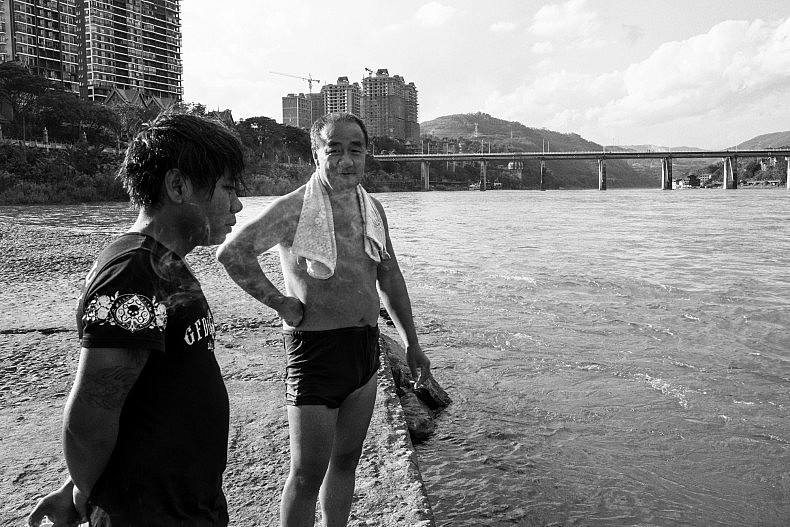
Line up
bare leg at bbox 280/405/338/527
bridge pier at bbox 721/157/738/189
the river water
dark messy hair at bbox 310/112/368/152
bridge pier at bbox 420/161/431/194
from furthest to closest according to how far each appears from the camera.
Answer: bridge pier at bbox 420/161/431/194 < bridge pier at bbox 721/157/738/189 < the river water < dark messy hair at bbox 310/112/368/152 < bare leg at bbox 280/405/338/527

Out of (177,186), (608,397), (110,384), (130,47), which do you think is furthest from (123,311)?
(130,47)

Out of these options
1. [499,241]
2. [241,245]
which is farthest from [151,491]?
[499,241]

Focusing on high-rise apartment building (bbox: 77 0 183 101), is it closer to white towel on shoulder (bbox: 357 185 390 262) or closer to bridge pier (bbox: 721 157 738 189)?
bridge pier (bbox: 721 157 738 189)

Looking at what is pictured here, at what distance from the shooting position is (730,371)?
23.6 ft

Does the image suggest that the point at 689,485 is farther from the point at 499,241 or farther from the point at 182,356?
the point at 499,241

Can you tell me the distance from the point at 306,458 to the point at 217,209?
1.20m

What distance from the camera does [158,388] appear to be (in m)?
1.57

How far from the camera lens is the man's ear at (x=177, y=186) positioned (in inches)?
64.6

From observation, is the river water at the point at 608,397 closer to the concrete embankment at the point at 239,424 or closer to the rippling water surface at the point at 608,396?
the rippling water surface at the point at 608,396

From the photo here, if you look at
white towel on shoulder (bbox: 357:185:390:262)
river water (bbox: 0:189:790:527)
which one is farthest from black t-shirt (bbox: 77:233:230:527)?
river water (bbox: 0:189:790:527)

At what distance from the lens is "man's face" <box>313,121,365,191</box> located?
271cm

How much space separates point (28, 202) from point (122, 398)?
5682cm

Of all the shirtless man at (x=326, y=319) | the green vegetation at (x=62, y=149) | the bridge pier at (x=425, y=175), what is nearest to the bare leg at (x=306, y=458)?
the shirtless man at (x=326, y=319)

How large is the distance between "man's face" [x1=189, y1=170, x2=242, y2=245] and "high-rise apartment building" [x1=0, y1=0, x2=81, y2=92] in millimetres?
104494
